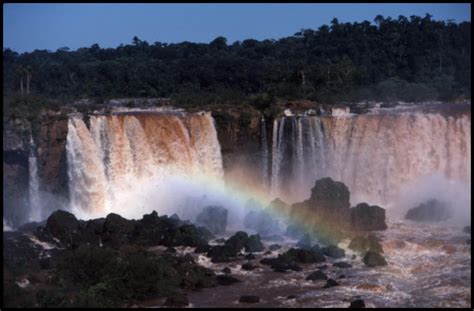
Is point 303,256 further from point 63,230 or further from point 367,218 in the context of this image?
point 63,230

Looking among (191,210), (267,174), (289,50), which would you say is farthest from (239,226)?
(289,50)

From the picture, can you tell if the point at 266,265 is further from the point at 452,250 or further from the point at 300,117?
the point at 300,117

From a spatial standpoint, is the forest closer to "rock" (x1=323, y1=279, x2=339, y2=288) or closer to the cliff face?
the cliff face

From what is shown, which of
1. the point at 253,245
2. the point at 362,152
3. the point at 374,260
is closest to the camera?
the point at 374,260

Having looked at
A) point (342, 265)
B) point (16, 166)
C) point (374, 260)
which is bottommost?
point (342, 265)

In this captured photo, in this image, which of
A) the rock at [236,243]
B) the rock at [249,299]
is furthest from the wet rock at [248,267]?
the rock at [249,299]

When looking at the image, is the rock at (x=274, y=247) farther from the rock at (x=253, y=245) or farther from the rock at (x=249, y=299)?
the rock at (x=249, y=299)

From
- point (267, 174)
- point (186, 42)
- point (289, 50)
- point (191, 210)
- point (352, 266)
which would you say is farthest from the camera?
point (186, 42)

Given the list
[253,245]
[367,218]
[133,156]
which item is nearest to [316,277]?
[253,245]
